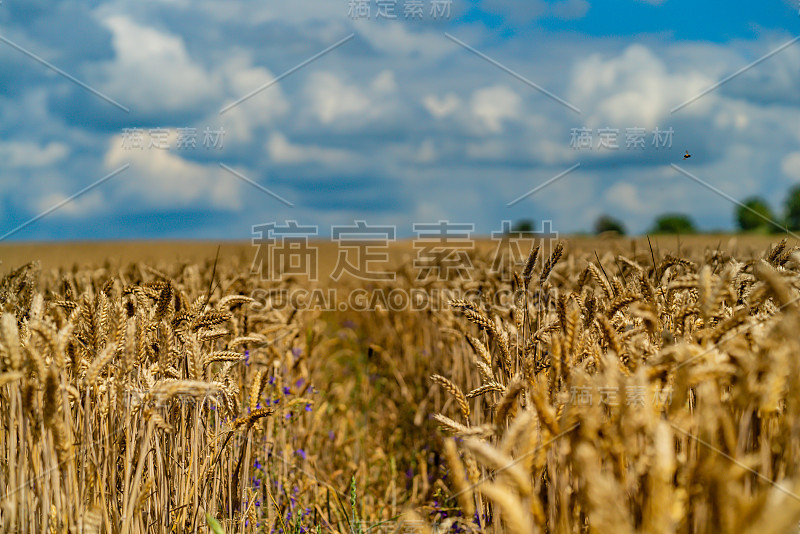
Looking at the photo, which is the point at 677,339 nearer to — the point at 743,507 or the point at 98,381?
the point at 743,507

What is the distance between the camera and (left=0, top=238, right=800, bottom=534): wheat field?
1432 millimetres

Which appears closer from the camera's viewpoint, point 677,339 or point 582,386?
point 582,386

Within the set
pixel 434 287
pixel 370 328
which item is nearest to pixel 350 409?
pixel 434 287

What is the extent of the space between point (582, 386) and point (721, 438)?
1.16 ft

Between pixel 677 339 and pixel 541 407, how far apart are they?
969 mm

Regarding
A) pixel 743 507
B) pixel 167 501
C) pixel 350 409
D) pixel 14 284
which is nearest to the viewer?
pixel 743 507

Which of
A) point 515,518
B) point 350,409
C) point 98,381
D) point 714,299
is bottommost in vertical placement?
point 350,409

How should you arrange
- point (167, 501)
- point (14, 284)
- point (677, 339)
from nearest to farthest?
point (677, 339) → point (167, 501) → point (14, 284)

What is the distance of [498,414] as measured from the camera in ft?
6.03

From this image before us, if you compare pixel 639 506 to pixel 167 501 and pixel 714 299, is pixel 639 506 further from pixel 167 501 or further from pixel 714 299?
pixel 167 501

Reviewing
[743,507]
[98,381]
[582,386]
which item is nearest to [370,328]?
[98,381]

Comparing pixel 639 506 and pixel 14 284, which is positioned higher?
pixel 14 284

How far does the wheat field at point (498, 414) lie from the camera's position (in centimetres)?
143

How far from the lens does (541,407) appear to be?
5.16ft
